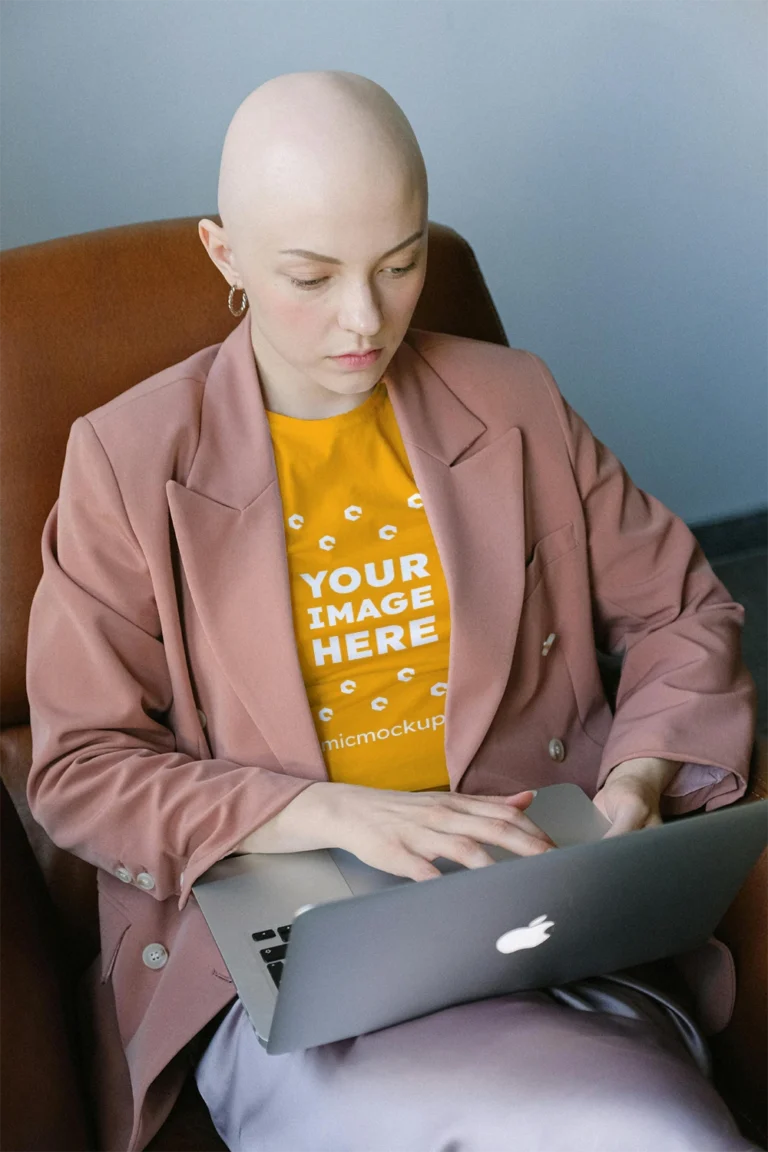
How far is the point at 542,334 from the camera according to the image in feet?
8.02

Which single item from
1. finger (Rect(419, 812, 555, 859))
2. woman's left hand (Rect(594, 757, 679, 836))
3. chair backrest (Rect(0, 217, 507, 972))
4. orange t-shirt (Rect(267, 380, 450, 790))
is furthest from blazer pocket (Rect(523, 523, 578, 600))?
chair backrest (Rect(0, 217, 507, 972))

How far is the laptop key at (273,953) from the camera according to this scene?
1139 mm

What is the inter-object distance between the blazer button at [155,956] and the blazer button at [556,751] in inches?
18.1

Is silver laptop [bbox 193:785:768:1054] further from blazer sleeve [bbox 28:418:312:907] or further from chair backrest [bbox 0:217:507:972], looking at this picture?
chair backrest [bbox 0:217:507:972]

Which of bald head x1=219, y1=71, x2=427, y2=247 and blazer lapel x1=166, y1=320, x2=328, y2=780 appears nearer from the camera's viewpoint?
bald head x1=219, y1=71, x2=427, y2=247

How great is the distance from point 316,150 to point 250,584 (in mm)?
419

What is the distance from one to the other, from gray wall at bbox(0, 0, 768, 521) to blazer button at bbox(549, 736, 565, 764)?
3.30 feet

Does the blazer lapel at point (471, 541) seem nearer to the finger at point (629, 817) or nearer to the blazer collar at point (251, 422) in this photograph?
the blazer collar at point (251, 422)

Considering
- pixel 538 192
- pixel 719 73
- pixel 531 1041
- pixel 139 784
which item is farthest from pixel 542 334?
pixel 531 1041

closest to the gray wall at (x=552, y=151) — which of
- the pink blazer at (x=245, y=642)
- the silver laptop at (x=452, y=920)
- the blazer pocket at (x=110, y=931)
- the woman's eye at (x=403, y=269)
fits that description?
the pink blazer at (x=245, y=642)

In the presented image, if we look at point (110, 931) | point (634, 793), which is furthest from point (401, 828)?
A: point (110, 931)

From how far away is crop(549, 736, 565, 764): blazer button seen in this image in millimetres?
1444

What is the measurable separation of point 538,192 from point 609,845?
1.56m

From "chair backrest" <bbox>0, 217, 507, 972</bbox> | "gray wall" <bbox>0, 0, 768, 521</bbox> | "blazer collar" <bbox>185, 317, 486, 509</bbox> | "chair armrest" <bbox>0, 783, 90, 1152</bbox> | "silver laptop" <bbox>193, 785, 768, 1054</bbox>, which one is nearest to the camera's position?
"silver laptop" <bbox>193, 785, 768, 1054</bbox>
